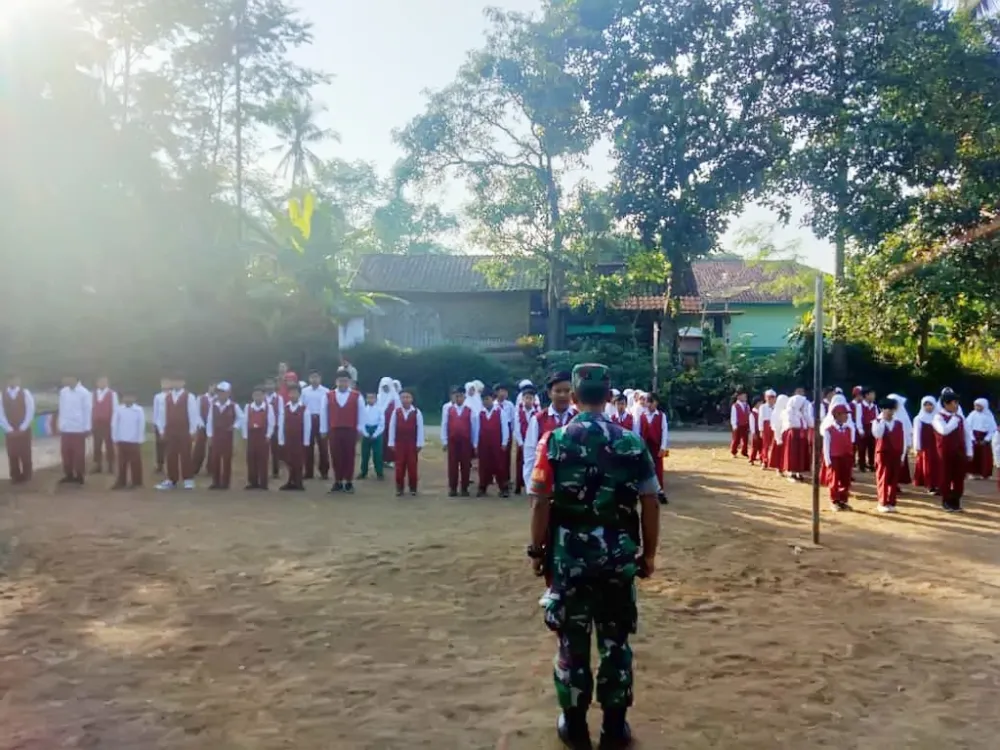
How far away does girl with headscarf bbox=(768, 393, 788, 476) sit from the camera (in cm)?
1546

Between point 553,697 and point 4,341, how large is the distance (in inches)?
865

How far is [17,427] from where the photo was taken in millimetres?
13328

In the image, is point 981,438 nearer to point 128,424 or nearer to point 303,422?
point 303,422

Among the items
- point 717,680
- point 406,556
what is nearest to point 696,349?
point 406,556

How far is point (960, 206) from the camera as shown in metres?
18.0

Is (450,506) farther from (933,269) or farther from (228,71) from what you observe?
(228,71)

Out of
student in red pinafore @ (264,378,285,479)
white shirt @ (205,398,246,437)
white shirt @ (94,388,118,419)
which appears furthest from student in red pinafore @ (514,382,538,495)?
white shirt @ (94,388,118,419)

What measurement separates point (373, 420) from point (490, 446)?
7.88ft

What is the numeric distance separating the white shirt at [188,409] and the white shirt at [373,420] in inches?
97.7

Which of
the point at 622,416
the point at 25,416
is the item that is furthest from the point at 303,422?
the point at 622,416

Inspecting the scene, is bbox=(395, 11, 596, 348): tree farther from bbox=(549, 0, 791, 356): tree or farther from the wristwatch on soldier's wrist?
the wristwatch on soldier's wrist

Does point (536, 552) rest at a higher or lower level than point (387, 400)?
lower

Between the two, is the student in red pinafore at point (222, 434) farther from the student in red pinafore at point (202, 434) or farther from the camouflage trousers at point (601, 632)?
the camouflage trousers at point (601, 632)

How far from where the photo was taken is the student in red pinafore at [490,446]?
13.1 meters
